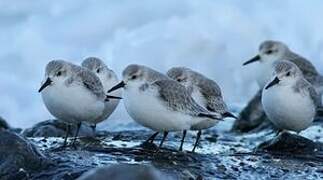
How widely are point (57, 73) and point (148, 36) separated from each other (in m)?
12.9

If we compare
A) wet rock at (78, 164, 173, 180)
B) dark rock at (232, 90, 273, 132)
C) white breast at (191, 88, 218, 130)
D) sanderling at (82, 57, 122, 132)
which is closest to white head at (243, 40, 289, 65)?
dark rock at (232, 90, 273, 132)

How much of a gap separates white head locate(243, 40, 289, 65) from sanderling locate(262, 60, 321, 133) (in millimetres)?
4039

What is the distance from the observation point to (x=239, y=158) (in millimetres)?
9859

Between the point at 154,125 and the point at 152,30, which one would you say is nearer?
the point at 154,125

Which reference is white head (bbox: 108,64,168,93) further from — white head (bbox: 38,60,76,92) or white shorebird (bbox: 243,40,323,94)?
white shorebird (bbox: 243,40,323,94)

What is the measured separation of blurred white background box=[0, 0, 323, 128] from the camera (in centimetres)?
2027

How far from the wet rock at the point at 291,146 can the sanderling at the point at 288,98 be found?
22.8 inches

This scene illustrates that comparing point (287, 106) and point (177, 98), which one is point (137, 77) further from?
point (287, 106)

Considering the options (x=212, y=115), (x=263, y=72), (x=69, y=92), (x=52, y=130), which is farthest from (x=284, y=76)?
(x=263, y=72)

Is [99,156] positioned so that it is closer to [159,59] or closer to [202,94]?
[202,94]

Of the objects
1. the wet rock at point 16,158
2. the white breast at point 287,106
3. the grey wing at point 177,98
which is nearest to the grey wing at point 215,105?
the grey wing at point 177,98

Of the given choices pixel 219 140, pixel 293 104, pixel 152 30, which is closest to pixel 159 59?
pixel 152 30

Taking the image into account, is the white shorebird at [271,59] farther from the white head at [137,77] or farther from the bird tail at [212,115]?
the white head at [137,77]

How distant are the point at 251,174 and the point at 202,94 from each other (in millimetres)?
1679
